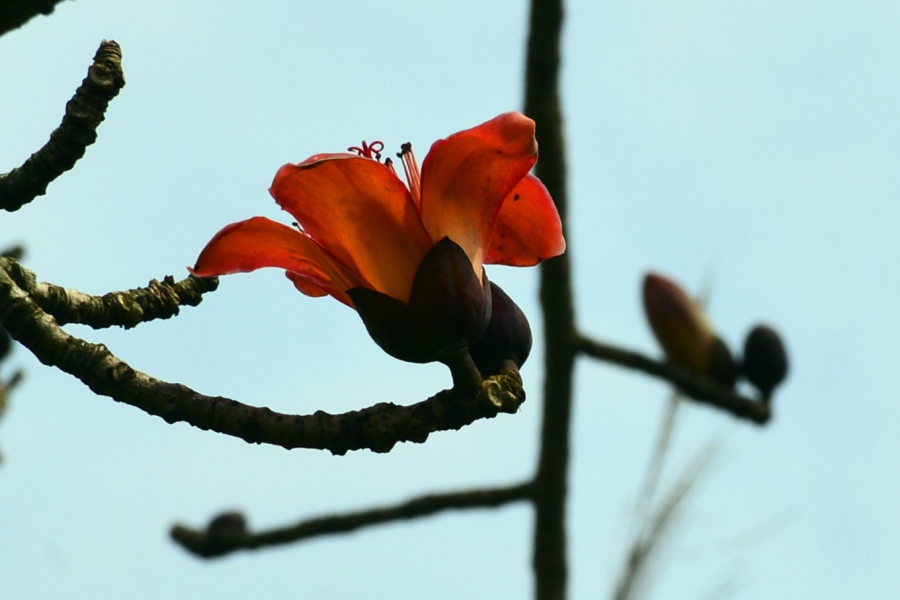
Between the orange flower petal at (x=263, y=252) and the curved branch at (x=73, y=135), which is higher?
the curved branch at (x=73, y=135)

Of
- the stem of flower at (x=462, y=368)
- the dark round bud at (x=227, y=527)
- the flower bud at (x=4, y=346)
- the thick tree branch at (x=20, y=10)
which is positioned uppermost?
the thick tree branch at (x=20, y=10)

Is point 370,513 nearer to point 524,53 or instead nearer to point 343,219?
point 524,53

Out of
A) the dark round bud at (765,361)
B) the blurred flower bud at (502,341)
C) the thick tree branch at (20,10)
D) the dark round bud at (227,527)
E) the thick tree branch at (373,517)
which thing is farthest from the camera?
the dark round bud at (227,527)

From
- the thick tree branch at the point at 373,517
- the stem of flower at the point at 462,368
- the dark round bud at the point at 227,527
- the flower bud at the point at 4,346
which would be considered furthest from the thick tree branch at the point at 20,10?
the dark round bud at the point at 227,527

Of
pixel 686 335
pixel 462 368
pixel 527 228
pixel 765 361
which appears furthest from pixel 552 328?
pixel 462 368

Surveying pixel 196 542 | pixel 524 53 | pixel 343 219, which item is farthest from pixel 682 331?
pixel 343 219

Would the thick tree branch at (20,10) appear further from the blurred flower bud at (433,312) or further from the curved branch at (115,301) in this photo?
the blurred flower bud at (433,312)
